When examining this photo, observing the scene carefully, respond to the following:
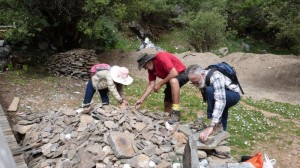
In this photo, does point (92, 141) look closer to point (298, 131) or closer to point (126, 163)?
point (126, 163)

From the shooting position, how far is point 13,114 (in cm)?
920

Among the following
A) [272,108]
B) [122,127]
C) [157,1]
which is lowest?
[272,108]

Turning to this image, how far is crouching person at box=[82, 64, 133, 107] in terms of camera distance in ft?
23.6

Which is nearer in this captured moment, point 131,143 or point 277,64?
point 131,143

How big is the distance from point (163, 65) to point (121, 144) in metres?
2.11

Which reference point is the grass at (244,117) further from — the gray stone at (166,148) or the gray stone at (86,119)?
the gray stone at (86,119)

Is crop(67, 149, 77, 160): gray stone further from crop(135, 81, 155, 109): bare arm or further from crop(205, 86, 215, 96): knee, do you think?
crop(205, 86, 215, 96): knee

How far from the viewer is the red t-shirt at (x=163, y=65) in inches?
277

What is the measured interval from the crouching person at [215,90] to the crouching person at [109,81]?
5.96 ft

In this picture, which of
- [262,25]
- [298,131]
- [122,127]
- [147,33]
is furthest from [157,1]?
[122,127]

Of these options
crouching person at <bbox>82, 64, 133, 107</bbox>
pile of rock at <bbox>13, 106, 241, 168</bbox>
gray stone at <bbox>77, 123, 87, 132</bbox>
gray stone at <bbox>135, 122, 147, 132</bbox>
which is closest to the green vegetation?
crouching person at <bbox>82, 64, 133, 107</bbox>

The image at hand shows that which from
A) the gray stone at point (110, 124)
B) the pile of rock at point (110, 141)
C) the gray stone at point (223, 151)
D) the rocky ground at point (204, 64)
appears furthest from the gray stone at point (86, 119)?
the rocky ground at point (204, 64)

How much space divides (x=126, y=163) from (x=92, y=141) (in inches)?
28.4

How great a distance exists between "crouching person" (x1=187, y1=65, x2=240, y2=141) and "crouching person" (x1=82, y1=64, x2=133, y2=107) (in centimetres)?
182
